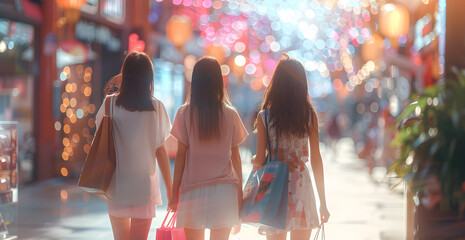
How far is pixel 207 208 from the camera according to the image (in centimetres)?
377

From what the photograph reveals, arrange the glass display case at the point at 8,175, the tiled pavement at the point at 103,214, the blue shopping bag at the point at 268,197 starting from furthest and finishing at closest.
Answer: the tiled pavement at the point at 103,214
the glass display case at the point at 8,175
the blue shopping bag at the point at 268,197

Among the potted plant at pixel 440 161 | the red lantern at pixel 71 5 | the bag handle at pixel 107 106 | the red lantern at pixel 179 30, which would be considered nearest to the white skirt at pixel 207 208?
the bag handle at pixel 107 106

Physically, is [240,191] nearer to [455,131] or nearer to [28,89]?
[455,131]

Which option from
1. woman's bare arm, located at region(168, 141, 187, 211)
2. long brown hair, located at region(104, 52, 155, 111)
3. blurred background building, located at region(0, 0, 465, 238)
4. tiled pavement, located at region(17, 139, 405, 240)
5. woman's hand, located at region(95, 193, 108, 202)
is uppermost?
blurred background building, located at region(0, 0, 465, 238)

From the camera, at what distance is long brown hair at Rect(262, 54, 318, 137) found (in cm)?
383

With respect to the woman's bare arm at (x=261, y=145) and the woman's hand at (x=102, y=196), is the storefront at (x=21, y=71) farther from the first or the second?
the woman's bare arm at (x=261, y=145)

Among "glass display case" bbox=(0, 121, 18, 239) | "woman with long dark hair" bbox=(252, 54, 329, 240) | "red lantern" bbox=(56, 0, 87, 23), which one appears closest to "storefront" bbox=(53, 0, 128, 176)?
"red lantern" bbox=(56, 0, 87, 23)

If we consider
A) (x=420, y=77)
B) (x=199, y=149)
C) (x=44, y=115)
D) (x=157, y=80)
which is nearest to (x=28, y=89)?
(x=44, y=115)

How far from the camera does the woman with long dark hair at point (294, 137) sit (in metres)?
3.79

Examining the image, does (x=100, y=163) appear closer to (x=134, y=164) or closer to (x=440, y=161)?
(x=134, y=164)

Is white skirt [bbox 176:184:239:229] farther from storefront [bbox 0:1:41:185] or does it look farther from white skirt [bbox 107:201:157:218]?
storefront [bbox 0:1:41:185]

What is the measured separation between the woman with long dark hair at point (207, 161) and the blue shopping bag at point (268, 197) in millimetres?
100

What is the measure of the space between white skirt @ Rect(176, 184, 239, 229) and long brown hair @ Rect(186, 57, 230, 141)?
0.38m

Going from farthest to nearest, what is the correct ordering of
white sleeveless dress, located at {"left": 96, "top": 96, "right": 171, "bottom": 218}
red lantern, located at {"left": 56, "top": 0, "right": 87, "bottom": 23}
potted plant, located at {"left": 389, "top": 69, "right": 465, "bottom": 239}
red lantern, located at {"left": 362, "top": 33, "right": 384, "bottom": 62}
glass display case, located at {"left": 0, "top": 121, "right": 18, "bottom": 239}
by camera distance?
red lantern, located at {"left": 362, "top": 33, "right": 384, "bottom": 62} < red lantern, located at {"left": 56, "top": 0, "right": 87, "bottom": 23} < glass display case, located at {"left": 0, "top": 121, "right": 18, "bottom": 239} < white sleeveless dress, located at {"left": 96, "top": 96, "right": 171, "bottom": 218} < potted plant, located at {"left": 389, "top": 69, "right": 465, "bottom": 239}
